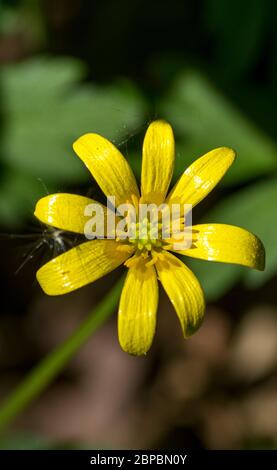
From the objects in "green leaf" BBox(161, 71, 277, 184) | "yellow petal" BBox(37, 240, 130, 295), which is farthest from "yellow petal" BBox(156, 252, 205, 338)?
"green leaf" BBox(161, 71, 277, 184)

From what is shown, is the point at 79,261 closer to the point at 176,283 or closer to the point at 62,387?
the point at 176,283

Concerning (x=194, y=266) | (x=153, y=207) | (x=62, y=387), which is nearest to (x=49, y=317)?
(x=62, y=387)

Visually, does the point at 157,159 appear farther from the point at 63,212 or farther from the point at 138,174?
the point at 138,174

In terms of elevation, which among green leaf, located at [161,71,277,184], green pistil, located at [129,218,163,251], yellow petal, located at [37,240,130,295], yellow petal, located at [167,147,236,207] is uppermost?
green leaf, located at [161,71,277,184]

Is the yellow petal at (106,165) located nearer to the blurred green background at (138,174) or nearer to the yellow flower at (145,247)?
the yellow flower at (145,247)

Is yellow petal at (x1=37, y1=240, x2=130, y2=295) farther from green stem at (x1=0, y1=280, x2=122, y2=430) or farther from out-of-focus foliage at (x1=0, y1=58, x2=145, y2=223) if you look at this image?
out-of-focus foliage at (x1=0, y1=58, x2=145, y2=223)

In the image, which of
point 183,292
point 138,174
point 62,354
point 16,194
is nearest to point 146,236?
point 183,292
